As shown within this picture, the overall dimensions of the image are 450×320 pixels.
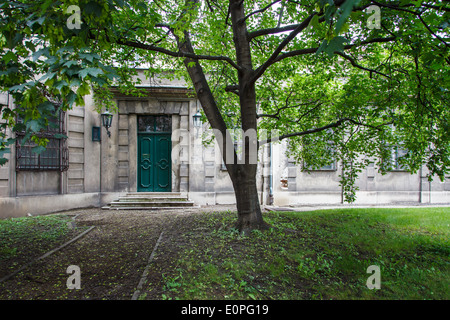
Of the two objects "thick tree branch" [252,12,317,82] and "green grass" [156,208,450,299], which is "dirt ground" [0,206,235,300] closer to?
"green grass" [156,208,450,299]

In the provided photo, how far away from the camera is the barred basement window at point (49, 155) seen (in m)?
8.64

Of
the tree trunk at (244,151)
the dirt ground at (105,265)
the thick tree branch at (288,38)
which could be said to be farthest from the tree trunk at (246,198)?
the thick tree branch at (288,38)

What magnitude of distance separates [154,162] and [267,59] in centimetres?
752

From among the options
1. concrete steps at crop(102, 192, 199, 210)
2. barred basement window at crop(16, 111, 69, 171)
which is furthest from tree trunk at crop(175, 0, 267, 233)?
barred basement window at crop(16, 111, 69, 171)

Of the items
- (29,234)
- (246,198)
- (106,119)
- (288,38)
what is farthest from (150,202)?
(288,38)

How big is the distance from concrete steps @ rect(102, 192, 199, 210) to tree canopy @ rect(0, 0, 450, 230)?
3.84 metres

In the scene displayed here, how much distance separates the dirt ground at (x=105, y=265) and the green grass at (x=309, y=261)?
366 millimetres

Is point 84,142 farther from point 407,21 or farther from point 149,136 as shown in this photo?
point 407,21

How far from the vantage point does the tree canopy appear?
245 centimetres

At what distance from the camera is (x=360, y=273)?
4.07 metres

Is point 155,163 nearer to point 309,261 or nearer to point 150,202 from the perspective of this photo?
point 150,202

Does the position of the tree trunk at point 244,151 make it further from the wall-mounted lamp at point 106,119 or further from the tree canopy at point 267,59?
the wall-mounted lamp at point 106,119

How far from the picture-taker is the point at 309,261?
436cm
